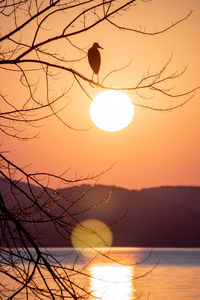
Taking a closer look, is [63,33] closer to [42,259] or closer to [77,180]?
[77,180]

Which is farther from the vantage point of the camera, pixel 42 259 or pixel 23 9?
pixel 23 9

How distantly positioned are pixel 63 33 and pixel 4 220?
1.51 metres

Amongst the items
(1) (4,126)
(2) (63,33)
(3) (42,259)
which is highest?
(2) (63,33)

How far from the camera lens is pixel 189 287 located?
76.4 meters

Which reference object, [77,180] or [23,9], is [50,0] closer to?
[23,9]

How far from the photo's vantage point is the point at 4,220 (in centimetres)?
416

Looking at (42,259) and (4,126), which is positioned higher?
(4,126)

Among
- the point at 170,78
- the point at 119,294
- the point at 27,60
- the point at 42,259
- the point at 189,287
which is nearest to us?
the point at 42,259

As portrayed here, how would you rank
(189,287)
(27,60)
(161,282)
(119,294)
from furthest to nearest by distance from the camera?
(161,282), (189,287), (119,294), (27,60)

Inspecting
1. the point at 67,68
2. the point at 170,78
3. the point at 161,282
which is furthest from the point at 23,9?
the point at 161,282

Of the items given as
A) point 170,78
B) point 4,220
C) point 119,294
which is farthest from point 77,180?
point 119,294

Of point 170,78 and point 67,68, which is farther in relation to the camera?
Result: point 170,78

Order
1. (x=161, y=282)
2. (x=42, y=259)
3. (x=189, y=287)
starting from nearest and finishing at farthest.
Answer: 1. (x=42, y=259)
2. (x=189, y=287)
3. (x=161, y=282)

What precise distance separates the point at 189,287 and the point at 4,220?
248 ft
